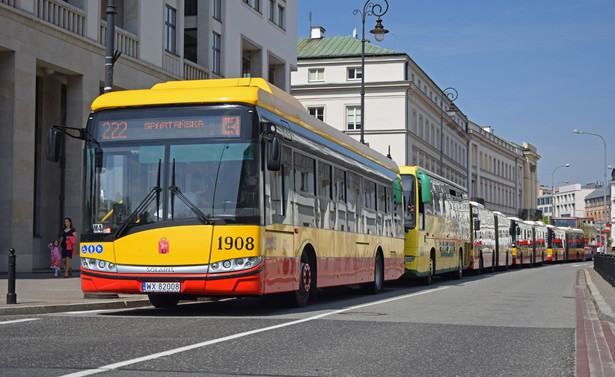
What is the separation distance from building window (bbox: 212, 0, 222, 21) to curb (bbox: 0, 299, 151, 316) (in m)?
24.9

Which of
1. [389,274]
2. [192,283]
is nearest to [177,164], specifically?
[192,283]

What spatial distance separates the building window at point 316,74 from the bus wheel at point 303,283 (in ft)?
210

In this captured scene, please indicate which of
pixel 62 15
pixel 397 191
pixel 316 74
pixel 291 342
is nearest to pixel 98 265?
pixel 291 342

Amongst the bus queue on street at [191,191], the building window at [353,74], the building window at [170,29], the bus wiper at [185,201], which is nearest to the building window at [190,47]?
the building window at [170,29]

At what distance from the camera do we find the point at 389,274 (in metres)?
22.3

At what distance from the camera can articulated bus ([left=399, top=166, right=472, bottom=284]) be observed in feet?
83.5

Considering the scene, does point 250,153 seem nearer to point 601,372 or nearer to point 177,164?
point 177,164

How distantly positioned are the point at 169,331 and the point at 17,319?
8.68ft

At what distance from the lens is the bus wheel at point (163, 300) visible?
49.4 feet

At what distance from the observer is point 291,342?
10023 millimetres

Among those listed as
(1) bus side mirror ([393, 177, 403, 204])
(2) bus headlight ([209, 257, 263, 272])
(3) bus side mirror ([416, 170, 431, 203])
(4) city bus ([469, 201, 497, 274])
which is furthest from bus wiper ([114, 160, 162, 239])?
(4) city bus ([469, 201, 497, 274])

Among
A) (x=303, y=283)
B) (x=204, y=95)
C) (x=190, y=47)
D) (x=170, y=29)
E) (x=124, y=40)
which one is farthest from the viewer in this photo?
(x=190, y=47)

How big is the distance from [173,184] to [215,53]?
26816 millimetres

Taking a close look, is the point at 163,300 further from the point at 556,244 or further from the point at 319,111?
the point at 319,111
